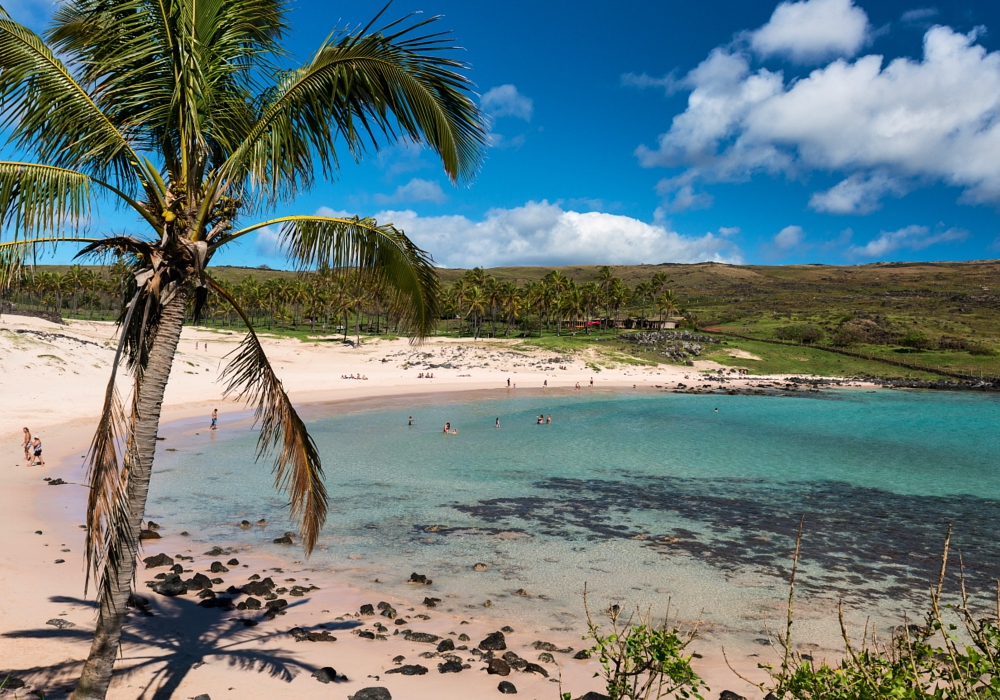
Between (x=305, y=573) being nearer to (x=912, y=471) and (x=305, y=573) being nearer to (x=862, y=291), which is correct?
(x=912, y=471)

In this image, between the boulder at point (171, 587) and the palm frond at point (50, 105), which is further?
the boulder at point (171, 587)

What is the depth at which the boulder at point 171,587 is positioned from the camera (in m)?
12.2

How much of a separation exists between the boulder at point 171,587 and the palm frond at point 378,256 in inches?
361

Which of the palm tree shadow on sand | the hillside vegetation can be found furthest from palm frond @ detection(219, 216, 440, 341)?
the hillside vegetation

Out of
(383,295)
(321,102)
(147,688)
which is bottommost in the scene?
(147,688)

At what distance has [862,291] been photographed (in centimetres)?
18088

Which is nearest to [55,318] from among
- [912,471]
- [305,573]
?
[305,573]

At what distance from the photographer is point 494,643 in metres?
10.7

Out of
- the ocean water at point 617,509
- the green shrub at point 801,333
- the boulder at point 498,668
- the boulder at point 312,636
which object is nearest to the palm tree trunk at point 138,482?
the boulder at point 312,636

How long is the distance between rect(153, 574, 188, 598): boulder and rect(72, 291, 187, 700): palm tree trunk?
707 centimetres

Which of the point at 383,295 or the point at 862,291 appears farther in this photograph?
the point at 862,291

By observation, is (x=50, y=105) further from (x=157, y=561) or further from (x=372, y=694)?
(x=157, y=561)

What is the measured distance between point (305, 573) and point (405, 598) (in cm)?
290

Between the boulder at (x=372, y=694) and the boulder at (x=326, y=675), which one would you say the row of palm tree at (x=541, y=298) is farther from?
the boulder at (x=372, y=694)
